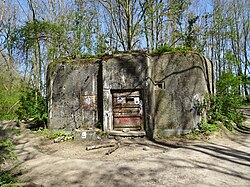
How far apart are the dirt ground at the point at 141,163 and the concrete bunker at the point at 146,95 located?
0.81 metres

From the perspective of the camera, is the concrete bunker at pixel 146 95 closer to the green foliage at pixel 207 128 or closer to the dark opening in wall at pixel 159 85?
the dark opening in wall at pixel 159 85

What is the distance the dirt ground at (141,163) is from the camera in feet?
14.4

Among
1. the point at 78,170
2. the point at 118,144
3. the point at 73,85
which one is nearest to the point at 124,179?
the point at 78,170

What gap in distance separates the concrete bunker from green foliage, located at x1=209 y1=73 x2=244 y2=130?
80 centimetres

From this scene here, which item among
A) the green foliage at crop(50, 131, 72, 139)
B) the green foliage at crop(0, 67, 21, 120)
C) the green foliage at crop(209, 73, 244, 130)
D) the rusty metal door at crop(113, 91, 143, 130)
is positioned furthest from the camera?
the green foliage at crop(0, 67, 21, 120)

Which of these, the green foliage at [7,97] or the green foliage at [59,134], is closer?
the green foliage at [59,134]

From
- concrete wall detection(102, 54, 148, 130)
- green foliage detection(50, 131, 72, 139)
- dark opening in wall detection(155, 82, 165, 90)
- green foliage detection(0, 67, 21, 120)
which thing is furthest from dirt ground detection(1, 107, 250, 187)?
green foliage detection(0, 67, 21, 120)

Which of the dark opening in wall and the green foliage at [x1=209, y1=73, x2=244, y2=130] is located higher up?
the dark opening in wall

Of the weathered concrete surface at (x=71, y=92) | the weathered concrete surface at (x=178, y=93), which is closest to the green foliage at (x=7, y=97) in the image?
the weathered concrete surface at (x=71, y=92)

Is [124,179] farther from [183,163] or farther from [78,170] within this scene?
[183,163]

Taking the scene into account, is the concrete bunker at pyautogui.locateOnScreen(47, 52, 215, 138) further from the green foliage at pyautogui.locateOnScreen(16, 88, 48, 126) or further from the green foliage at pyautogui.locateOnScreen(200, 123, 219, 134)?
the green foliage at pyautogui.locateOnScreen(16, 88, 48, 126)

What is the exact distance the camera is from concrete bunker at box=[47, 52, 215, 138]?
810cm

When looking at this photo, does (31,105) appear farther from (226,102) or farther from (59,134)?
(226,102)

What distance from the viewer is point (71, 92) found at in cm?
895
